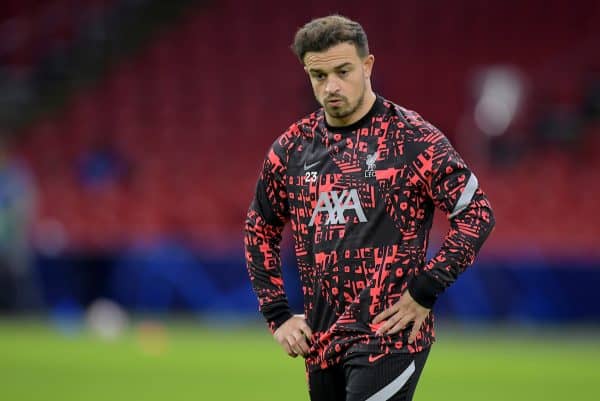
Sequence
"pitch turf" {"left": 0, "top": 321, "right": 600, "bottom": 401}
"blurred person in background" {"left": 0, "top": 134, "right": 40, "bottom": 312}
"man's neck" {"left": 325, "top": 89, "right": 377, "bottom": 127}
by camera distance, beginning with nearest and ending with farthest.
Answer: "man's neck" {"left": 325, "top": 89, "right": 377, "bottom": 127} < "pitch turf" {"left": 0, "top": 321, "right": 600, "bottom": 401} < "blurred person in background" {"left": 0, "top": 134, "right": 40, "bottom": 312}

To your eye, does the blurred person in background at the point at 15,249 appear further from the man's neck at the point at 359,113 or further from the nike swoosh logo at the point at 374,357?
the nike swoosh logo at the point at 374,357

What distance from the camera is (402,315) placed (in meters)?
4.70

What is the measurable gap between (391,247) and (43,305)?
485 inches

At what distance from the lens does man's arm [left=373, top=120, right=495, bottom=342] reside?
464 cm

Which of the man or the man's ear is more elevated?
the man's ear

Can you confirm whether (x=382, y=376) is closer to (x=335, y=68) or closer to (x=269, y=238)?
(x=269, y=238)

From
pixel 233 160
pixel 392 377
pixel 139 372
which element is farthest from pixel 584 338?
pixel 392 377

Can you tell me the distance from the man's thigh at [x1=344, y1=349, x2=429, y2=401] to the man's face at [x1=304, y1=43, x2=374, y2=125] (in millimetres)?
1027

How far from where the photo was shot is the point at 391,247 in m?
4.80

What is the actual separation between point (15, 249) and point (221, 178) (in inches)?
171

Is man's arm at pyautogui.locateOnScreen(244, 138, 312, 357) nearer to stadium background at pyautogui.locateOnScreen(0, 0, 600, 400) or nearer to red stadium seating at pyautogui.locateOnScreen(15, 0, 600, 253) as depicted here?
stadium background at pyautogui.locateOnScreen(0, 0, 600, 400)

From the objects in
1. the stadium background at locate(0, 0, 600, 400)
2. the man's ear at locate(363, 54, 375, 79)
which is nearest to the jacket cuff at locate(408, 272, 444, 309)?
the man's ear at locate(363, 54, 375, 79)

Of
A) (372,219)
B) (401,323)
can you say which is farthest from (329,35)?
(401,323)

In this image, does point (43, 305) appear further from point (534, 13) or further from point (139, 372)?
point (534, 13)
